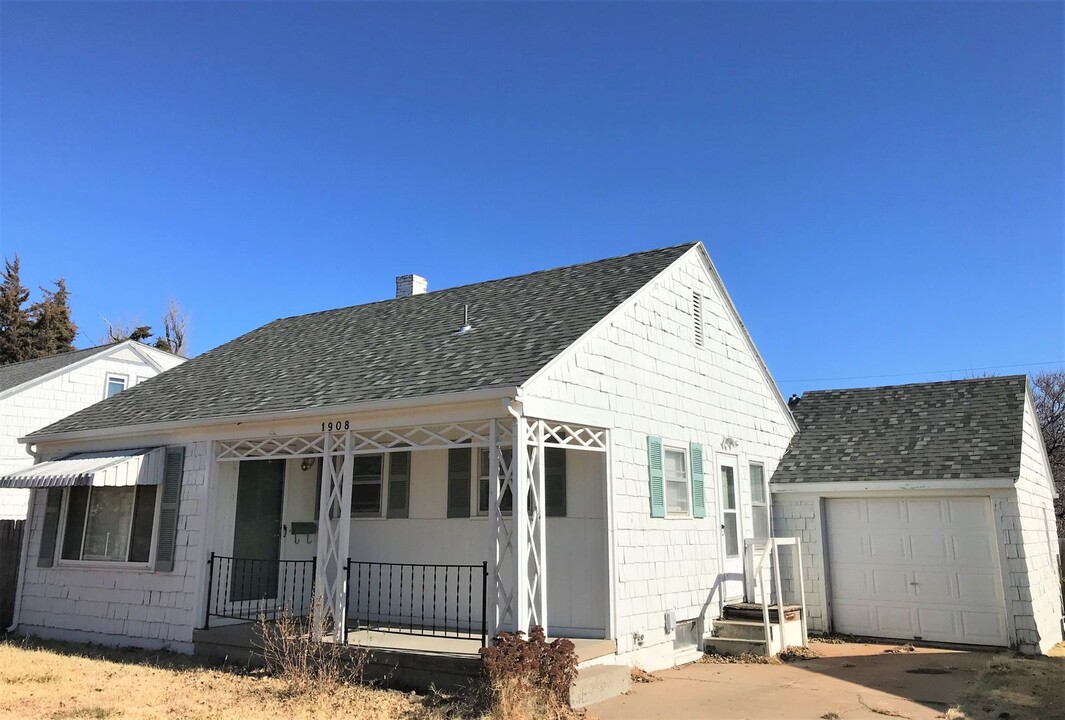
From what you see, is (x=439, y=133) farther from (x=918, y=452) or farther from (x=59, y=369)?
(x=59, y=369)

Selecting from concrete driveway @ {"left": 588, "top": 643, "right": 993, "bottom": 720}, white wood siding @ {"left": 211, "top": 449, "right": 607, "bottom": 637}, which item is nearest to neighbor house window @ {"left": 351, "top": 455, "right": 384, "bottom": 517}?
white wood siding @ {"left": 211, "top": 449, "right": 607, "bottom": 637}

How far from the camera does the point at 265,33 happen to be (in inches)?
480

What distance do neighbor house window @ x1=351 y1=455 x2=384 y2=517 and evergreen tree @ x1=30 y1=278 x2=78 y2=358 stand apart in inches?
1186

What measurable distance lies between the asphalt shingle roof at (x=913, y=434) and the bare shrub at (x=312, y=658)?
838cm

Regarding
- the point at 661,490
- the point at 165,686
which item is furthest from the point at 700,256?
the point at 165,686

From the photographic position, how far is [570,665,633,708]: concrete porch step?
286 inches

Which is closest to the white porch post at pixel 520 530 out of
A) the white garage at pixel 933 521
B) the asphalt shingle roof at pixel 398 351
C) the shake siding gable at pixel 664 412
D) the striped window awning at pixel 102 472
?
the shake siding gable at pixel 664 412

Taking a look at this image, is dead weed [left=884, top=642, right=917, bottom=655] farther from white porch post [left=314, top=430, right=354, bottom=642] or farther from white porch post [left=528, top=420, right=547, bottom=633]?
white porch post [left=314, top=430, right=354, bottom=642]

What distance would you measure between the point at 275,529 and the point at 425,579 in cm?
267

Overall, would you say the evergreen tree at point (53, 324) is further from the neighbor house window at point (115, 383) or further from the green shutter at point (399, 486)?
the green shutter at point (399, 486)

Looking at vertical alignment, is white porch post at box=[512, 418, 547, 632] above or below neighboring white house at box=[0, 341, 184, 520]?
below

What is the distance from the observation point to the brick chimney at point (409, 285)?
16219mm

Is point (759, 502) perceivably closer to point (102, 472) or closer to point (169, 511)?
point (169, 511)

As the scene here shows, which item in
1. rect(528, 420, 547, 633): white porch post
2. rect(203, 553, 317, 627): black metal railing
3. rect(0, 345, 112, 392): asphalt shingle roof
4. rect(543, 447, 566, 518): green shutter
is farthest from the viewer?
rect(0, 345, 112, 392): asphalt shingle roof
